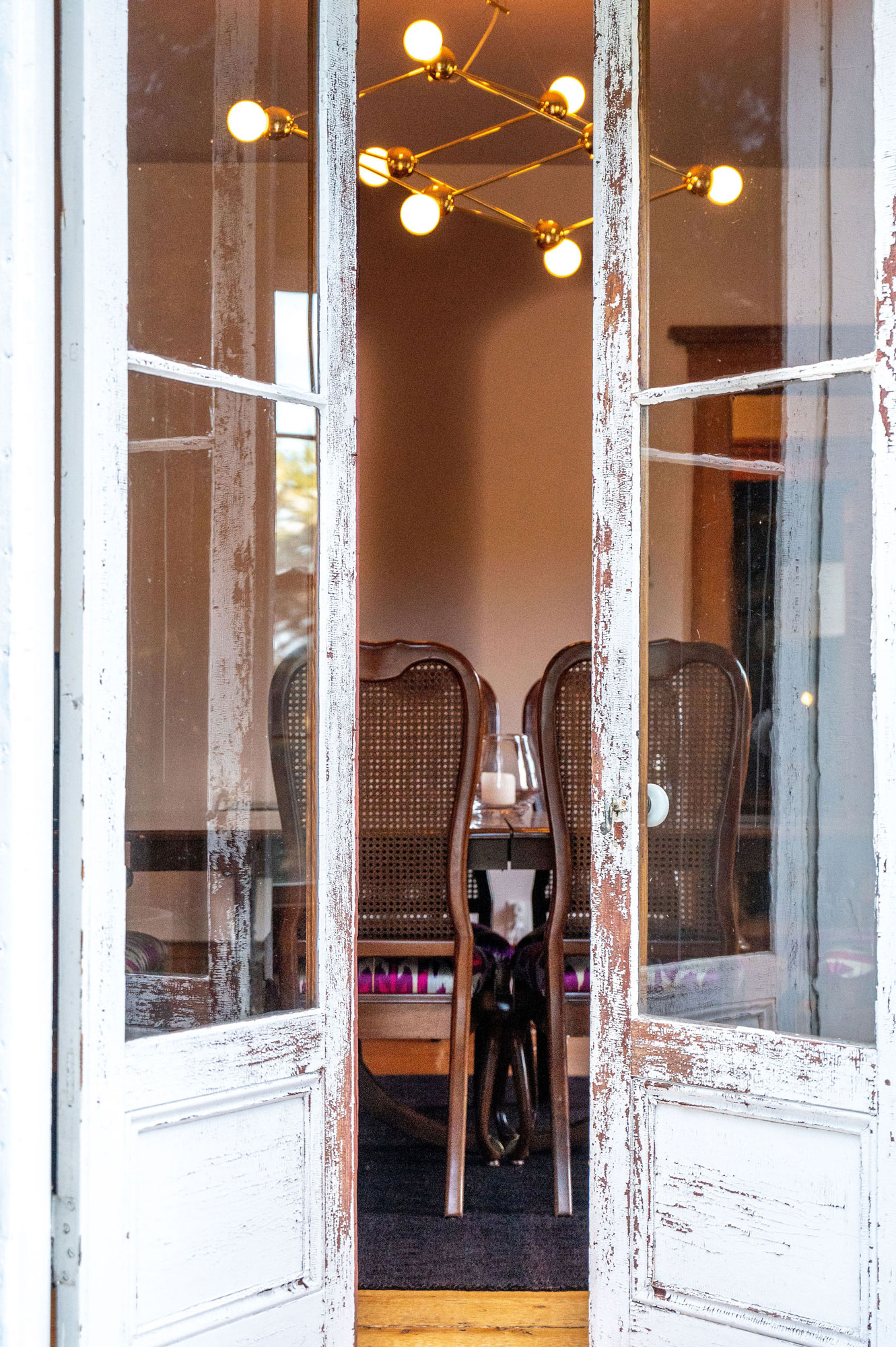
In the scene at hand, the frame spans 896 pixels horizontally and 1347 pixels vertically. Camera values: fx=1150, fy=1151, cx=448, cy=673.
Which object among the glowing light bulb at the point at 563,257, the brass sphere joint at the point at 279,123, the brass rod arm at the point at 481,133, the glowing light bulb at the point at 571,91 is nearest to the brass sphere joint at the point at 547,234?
the glowing light bulb at the point at 563,257

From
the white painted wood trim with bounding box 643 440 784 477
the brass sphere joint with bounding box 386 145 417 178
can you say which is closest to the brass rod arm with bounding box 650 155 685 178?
the white painted wood trim with bounding box 643 440 784 477

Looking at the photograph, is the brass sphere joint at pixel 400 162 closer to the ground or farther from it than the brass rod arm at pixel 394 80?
closer to the ground

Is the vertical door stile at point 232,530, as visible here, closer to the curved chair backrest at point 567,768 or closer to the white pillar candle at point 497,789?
the curved chair backrest at point 567,768

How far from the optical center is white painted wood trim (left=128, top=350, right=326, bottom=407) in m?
1.58

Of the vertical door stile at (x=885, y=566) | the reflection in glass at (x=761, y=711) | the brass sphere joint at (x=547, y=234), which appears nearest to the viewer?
the vertical door stile at (x=885, y=566)

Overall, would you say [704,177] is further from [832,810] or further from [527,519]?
[527,519]

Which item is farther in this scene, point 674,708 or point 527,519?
point 527,519

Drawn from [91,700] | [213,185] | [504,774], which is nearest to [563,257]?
[504,774]

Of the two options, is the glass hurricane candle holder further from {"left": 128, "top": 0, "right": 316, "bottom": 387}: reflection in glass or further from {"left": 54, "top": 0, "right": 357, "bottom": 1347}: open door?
{"left": 128, "top": 0, "right": 316, "bottom": 387}: reflection in glass

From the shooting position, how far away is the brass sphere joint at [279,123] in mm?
1821

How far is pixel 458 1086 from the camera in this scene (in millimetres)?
2402

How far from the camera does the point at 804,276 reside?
1759mm

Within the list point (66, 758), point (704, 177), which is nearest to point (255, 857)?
point (66, 758)

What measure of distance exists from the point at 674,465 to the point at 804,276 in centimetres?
34
